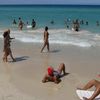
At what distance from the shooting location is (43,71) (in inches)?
517

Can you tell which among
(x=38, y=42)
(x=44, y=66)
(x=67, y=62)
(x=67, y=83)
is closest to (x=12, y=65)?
(x=44, y=66)

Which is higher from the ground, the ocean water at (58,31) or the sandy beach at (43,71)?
the sandy beach at (43,71)

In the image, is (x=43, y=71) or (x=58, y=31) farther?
(x=58, y=31)

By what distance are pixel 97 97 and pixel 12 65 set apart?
5586mm

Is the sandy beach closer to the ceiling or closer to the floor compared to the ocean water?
closer to the ceiling

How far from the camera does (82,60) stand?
50.5ft

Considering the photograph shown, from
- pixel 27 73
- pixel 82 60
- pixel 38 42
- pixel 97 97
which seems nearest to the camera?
pixel 97 97

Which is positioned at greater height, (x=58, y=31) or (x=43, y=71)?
(x=43, y=71)

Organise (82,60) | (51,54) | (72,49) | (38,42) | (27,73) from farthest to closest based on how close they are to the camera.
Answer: (38,42)
(72,49)
(51,54)
(82,60)
(27,73)

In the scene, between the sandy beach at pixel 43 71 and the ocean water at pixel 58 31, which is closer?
the sandy beach at pixel 43 71

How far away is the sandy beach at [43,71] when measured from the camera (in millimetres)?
10414

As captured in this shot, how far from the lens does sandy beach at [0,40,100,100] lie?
10.4 meters

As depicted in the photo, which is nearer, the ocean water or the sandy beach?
the sandy beach

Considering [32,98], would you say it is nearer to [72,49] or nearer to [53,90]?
[53,90]
